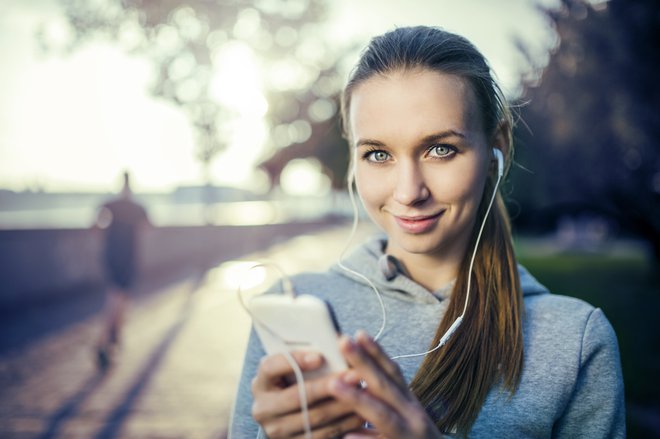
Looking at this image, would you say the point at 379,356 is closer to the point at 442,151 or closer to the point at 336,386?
the point at 336,386

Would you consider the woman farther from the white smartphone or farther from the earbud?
the white smartphone

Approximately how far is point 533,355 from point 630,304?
10.0 meters

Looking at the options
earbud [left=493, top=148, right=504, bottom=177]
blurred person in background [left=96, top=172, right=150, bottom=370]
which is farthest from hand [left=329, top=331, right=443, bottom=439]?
blurred person in background [left=96, top=172, right=150, bottom=370]

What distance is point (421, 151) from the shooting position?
5.52ft

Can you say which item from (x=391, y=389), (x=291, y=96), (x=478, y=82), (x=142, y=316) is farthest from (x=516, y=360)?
(x=291, y=96)

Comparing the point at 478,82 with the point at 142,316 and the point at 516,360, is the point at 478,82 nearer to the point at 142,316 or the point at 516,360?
the point at 516,360

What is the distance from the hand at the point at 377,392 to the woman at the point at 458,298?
40cm

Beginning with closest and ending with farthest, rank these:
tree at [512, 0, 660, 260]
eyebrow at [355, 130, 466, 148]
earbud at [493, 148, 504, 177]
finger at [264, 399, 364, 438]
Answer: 1. finger at [264, 399, 364, 438]
2. eyebrow at [355, 130, 466, 148]
3. earbud at [493, 148, 504, 177]
4. tree at [512, 0, 660, 260]

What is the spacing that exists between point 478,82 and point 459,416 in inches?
39.1

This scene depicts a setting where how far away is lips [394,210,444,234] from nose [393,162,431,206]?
0.07 metres

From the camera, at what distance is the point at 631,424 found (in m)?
5.05

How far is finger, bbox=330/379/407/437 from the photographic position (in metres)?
1.14

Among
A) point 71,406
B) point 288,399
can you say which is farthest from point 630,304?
point 288,399

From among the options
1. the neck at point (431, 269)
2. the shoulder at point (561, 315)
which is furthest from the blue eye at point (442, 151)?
the shoulder at point (561, 315)
